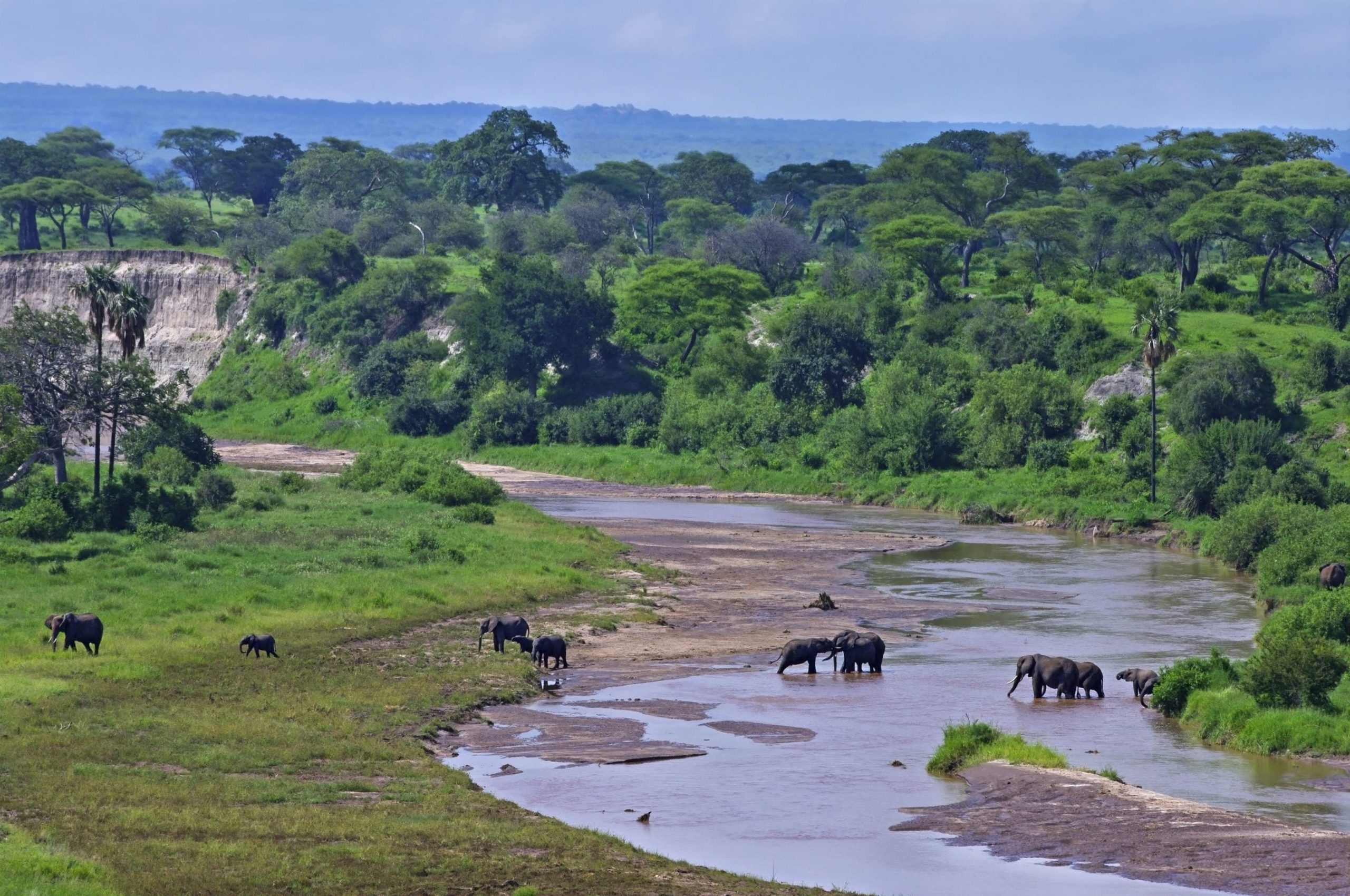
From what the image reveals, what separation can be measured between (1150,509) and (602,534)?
1944cm

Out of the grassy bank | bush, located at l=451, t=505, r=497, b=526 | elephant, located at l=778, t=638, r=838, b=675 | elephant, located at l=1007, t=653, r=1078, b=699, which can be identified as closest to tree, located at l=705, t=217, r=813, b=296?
bush, located at l=451, t=505, r=497, b=526

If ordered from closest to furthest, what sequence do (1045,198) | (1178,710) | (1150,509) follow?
(1178,710)
(1150,509)
(1045,198)

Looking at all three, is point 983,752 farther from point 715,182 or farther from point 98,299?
point 715,182

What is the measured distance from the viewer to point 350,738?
2361 cm

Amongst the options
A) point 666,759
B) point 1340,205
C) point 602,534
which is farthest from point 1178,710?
point 1340,205

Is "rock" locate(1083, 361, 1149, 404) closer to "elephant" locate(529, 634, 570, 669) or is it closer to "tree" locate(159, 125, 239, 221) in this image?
"elephant" locate(529, 634, 570, 669)

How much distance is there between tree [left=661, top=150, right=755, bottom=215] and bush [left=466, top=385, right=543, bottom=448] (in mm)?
51720

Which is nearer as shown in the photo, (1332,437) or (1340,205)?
(1332,437)

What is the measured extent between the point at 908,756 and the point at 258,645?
39.4 feet

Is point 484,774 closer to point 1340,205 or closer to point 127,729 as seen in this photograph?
point 127,729

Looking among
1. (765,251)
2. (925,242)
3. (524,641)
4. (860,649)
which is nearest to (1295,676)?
(860,649)

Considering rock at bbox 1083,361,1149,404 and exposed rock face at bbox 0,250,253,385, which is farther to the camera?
exposed rock face at bbox 0,250,253,385

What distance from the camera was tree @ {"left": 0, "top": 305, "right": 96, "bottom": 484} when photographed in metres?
46.2

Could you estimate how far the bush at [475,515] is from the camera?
50.4 metres
